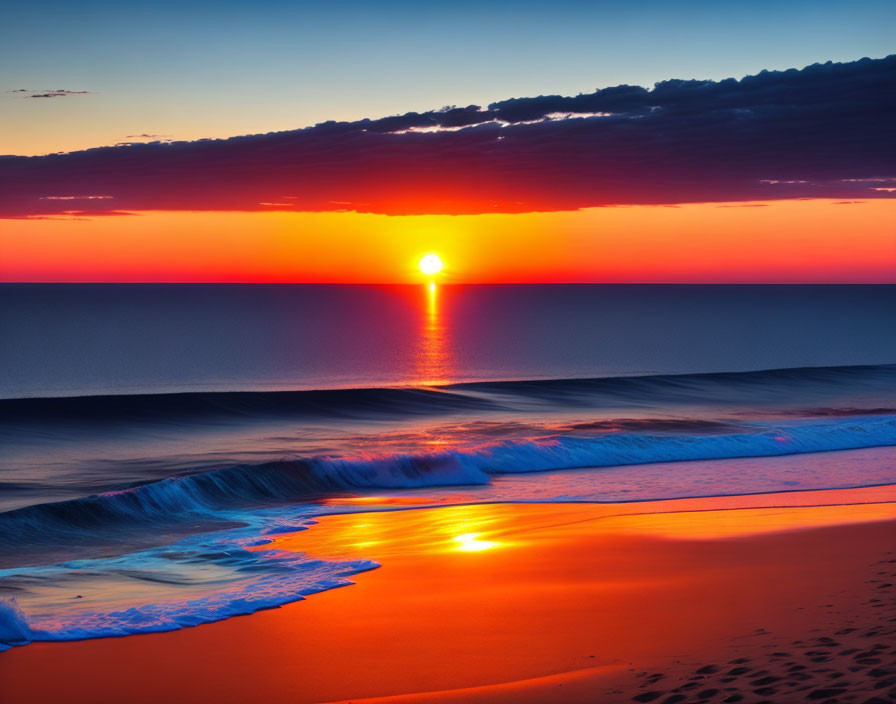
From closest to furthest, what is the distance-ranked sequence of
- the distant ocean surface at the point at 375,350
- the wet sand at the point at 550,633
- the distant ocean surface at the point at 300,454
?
1. the wet sand at the point at 550,633
2. the distant ocean surface at the point at 300,454
3. the distant ocean surface at the point at 375,350

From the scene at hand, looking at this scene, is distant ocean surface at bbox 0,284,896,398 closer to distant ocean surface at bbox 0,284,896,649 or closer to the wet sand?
distant ocean surface at bbox 0,284,896,649

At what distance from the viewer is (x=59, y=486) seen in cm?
1706

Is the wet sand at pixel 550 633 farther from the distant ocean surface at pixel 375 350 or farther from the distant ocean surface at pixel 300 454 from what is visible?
the distant ocean surface at pixel 375 350

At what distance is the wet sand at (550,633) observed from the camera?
6668 millimetres

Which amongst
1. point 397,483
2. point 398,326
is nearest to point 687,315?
point 398,326

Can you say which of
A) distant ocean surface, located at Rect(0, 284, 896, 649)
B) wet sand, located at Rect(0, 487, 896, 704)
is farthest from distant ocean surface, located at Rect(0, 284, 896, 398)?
wet sand, located at Rect(0, 487, 896, 704)

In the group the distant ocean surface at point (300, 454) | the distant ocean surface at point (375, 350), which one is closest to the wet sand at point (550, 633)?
the distant ocean surface at point (300, 454)

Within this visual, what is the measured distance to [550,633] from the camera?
8.02 meters

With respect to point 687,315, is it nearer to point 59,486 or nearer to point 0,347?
point 0,347

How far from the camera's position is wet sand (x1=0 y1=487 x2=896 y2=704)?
6.67m

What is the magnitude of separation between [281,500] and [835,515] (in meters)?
8.71

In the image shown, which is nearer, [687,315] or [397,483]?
[397,483]

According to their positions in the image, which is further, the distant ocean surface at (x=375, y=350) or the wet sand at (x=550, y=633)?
the distant ocean surface at (x=375, y=350)

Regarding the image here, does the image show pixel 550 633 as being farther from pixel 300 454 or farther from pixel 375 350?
pixel 375 350
